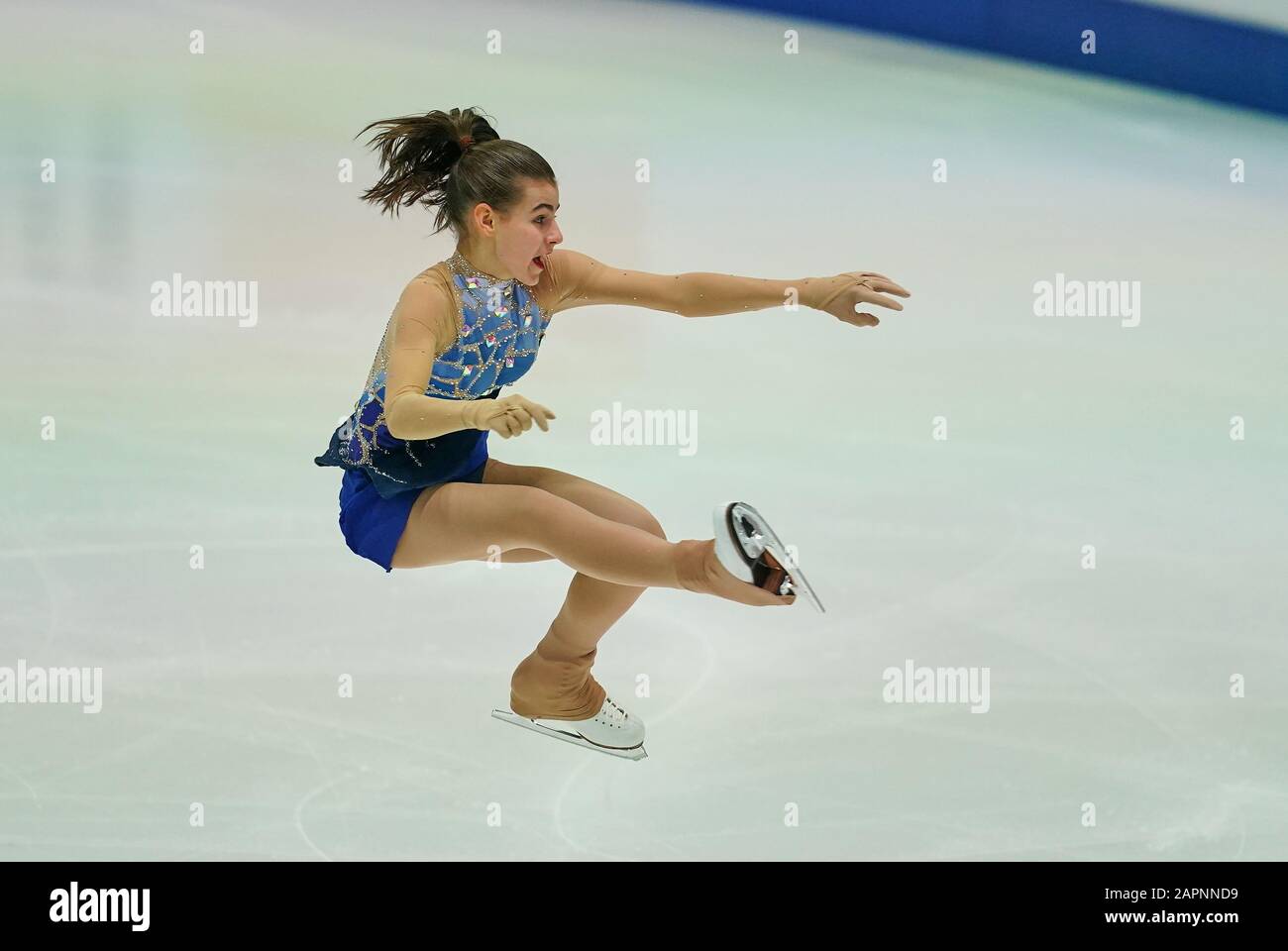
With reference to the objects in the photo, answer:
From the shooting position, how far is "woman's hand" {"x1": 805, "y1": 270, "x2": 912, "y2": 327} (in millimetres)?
4203

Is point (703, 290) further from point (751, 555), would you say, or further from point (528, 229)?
point (751, 555)

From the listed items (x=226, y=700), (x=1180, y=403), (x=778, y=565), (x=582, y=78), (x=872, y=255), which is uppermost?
(x=582, y=78)

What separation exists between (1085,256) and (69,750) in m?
3.94

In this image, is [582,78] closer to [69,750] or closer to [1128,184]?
[1128,184]

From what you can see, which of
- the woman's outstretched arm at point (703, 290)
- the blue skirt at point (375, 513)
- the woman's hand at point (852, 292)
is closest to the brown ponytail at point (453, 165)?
the woman's outstretched arm at point (703, 290)

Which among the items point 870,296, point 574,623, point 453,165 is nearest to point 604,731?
point 574,623

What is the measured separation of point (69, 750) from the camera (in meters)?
4.62

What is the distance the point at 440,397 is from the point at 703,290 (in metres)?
0.68

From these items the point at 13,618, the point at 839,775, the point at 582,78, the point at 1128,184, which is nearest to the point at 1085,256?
the point at 1128,184

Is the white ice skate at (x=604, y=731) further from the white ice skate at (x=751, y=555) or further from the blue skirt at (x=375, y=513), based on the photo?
the white ice skate at (x=751, y=555)

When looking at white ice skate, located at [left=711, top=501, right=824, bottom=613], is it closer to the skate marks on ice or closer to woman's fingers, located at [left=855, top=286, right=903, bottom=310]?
woman's fingers, located at [left=855, top=286, right=903, bottom=310]

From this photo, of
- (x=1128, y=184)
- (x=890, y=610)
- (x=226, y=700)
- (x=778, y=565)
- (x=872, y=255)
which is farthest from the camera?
(x=1128, y=184)

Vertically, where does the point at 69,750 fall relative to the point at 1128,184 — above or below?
below

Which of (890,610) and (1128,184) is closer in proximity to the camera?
(890,610)
